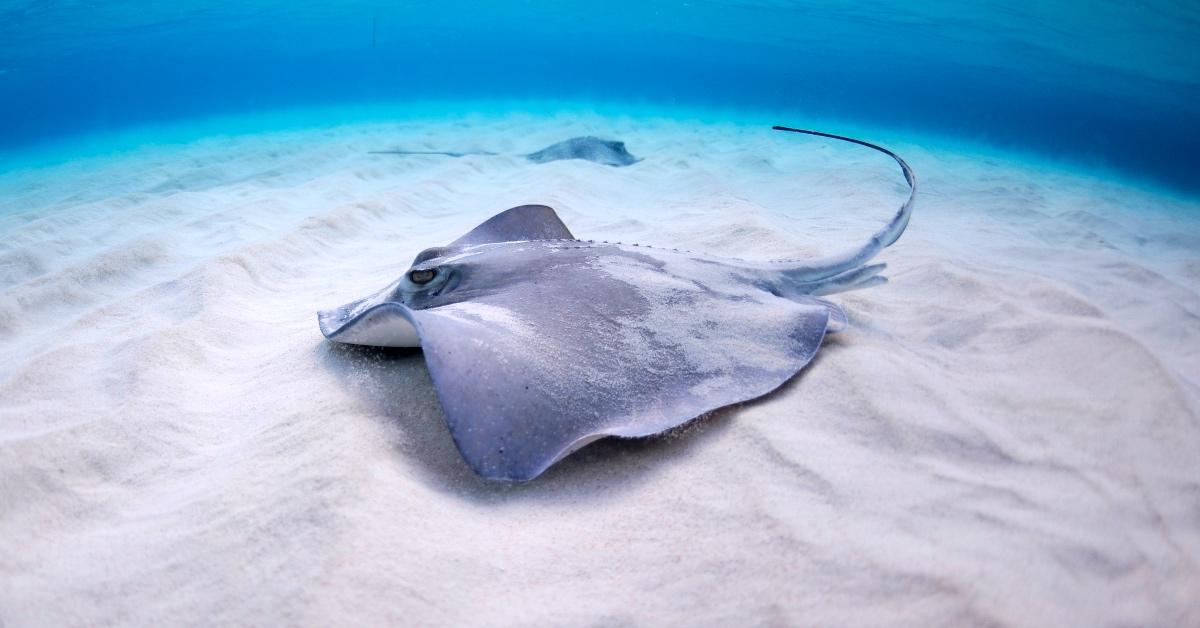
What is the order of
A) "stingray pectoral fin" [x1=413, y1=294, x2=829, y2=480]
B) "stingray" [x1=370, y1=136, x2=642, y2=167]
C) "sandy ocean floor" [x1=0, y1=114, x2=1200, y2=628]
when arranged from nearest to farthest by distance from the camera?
"sandy ocean floor" [x1=0, y1=114, x2=1200, y2=628]
"stingray pectoral fin" [x1=413, y1=294, x2=829, y2=480]
"stingray" [x1=370, y1=136, x2=642, y2=167]

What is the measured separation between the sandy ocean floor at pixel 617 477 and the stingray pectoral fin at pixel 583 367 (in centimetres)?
18

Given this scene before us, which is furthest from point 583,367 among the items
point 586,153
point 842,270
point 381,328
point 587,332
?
point 586,153

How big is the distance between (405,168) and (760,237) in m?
7.60

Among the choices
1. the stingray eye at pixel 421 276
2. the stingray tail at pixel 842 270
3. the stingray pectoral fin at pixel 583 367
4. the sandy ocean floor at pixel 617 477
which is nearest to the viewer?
the sandy ocean floor at pixel 617 477

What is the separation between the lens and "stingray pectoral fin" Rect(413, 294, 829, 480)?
178cm

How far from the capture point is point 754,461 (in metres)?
1.99

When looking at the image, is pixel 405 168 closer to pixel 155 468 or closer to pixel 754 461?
pixel 155 468

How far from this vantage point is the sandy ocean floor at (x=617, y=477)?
143cm

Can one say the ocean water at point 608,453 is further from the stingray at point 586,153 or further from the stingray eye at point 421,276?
the stingray at point 586,153

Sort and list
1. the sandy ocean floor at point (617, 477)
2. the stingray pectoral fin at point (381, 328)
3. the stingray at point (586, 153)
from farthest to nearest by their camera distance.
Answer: the stingray at point (586, 153) → the stingray pectoral fin at point (381, 328) → the sandy ocean floor at point (617, 477)

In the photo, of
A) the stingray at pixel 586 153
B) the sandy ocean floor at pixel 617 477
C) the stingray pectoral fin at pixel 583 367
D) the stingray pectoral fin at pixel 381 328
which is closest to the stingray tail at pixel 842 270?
the sandy ocean floor at pixel 617 477

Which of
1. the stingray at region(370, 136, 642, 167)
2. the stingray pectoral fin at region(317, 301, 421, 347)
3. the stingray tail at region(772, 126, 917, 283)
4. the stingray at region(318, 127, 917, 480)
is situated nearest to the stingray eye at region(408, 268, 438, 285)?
the stingray at region(318, 127, 917, 480)

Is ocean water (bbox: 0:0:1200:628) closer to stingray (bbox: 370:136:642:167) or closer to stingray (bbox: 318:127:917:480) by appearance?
stingray (bbox: 318:127:917:480)

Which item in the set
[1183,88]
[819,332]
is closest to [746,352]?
[819,332]
